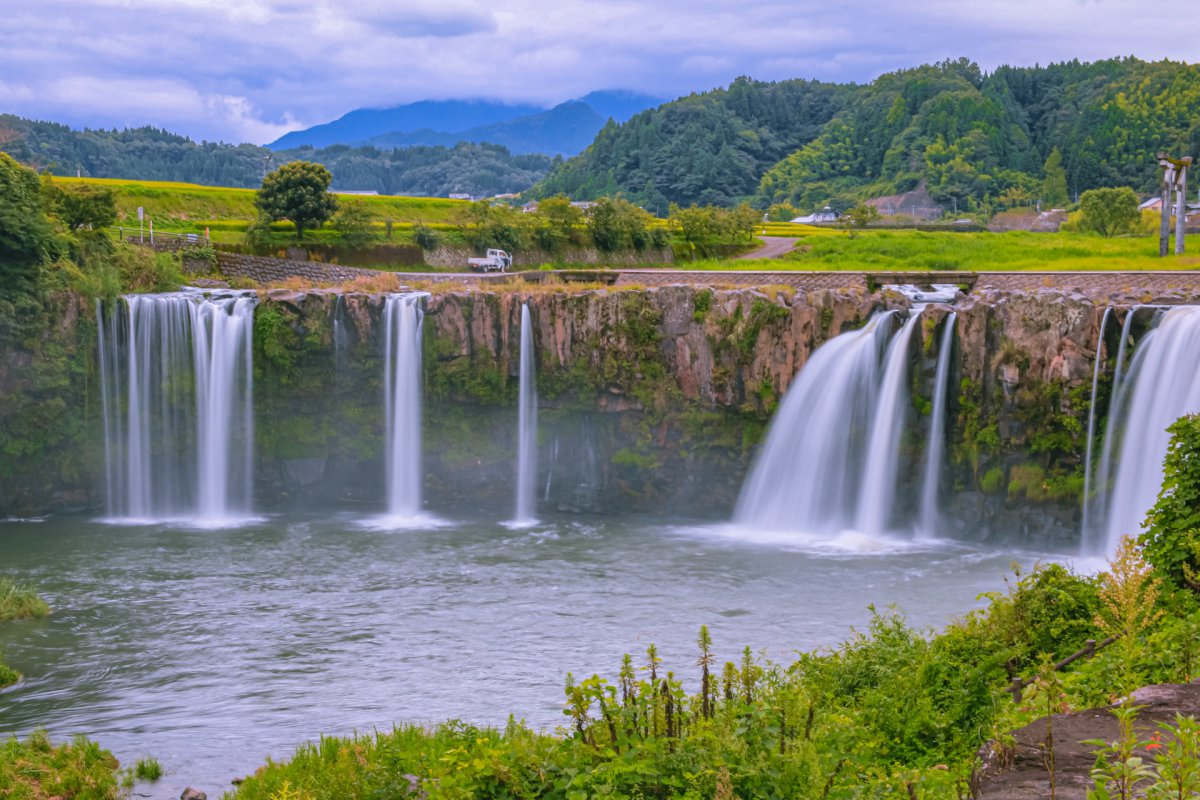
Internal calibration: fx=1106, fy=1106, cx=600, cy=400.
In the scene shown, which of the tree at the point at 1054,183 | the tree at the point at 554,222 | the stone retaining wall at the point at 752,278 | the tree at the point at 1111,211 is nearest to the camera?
the stone retaining wall at the point at 752,278

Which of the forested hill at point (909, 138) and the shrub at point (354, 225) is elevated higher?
the forested hill at point (909, 138)

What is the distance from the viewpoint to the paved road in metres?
50.8

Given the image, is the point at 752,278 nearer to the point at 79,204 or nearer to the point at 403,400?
the point at 403,400

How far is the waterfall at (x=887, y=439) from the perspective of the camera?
27406 mm

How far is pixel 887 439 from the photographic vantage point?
90.6ft

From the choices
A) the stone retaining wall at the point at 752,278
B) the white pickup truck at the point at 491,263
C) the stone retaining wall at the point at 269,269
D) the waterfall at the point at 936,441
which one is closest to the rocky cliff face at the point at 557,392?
the stone retaining wall at the point at 752,278

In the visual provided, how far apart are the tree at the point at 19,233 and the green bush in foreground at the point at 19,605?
1159 centimetres

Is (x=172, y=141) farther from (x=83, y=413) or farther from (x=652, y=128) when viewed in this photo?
(x=83, y=413)

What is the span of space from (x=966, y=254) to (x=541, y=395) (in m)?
22.5

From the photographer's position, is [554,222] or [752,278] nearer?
[752,278]

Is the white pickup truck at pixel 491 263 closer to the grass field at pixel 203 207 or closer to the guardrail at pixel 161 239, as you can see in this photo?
the grass field at pixel 203 207

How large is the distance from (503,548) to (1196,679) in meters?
18.9

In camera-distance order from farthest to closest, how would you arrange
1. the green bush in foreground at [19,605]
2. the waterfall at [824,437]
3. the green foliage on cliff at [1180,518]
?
the waterfall at [824,437], the green bush in foreground at [19,605], the green foliage on cliff at [1180,518]

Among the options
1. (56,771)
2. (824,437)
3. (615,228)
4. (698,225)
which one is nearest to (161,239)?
(615,228)
